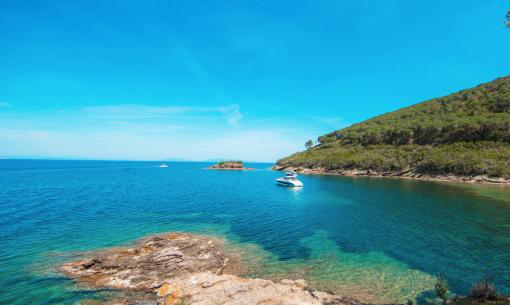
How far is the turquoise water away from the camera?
17.8 m

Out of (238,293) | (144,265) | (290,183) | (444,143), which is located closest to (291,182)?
(290,183)

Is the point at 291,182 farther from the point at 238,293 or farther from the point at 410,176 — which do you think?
the point at 238,293

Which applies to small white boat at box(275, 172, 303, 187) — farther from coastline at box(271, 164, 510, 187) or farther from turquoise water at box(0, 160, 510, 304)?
coastline at box(271, 164, 510, 187)

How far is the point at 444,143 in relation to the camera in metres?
101

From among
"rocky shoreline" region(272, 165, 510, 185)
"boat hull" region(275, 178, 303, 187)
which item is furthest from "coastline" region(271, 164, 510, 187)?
"boat hull" region(275, 178, 303, 187)

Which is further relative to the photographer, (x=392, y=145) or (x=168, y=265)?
(x=392, y=145)

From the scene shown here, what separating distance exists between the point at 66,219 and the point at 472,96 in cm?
17899

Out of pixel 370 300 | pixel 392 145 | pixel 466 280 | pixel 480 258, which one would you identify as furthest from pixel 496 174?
pixel 370 300

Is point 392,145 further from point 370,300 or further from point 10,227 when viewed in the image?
point 10,227

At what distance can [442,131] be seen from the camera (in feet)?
344

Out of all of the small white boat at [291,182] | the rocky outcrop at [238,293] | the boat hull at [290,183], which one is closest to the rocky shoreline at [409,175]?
the small white boat at [291,182]

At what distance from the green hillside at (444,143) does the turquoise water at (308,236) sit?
1535 inches

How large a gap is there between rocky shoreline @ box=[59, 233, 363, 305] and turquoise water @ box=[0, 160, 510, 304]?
1.69m

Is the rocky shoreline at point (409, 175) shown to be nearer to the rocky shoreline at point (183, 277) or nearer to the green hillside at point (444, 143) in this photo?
the green hillside at point (444, 143)
